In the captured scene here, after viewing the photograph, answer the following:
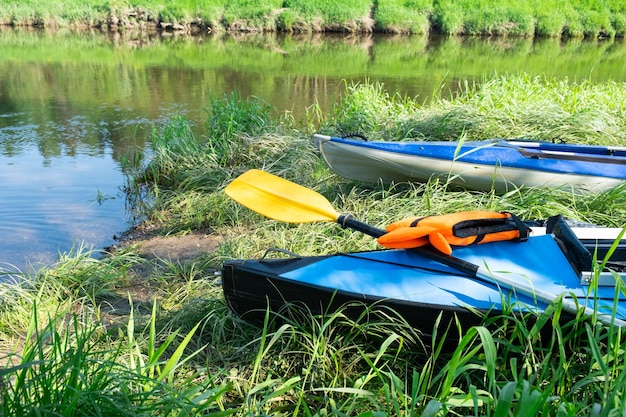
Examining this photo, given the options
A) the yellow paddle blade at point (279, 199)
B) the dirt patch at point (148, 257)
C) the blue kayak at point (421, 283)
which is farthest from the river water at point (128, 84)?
the blue kayak at point (421, 283)

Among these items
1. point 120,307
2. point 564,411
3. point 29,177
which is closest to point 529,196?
point 564,411

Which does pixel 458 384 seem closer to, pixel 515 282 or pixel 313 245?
pixel 515 282

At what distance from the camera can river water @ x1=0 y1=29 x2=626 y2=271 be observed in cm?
430

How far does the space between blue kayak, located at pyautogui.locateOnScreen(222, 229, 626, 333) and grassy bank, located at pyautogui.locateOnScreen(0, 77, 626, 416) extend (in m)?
0.09

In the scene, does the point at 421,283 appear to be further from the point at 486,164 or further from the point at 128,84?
the point at 128,84

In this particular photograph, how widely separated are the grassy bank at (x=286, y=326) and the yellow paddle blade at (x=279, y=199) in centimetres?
44

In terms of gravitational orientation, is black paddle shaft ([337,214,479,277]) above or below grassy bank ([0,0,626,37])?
below

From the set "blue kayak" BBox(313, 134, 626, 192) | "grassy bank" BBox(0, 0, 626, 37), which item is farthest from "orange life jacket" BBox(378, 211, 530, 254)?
"grassy bank" BBox(0, 0, 626, 37)

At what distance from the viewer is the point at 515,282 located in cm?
196

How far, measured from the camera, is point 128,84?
9.10 meters

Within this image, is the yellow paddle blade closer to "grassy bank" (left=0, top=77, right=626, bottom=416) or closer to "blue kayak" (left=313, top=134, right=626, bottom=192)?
"grassy bank" (left=0, top=77, right=626, bottom=416)

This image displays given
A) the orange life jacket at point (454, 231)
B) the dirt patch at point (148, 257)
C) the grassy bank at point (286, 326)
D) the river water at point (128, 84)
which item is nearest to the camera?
the grassy bank at point (286, 326)

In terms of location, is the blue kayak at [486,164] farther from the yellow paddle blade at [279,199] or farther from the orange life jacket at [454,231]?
the orange life jacket at [454,231]

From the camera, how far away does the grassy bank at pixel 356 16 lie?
17.1 meters
